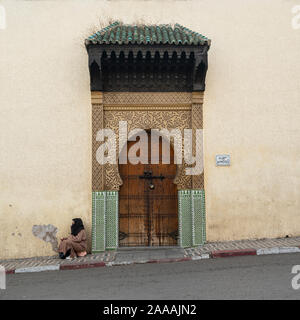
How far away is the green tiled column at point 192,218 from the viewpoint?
22.5ft

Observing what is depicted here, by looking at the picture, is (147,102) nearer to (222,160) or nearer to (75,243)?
(222,160)

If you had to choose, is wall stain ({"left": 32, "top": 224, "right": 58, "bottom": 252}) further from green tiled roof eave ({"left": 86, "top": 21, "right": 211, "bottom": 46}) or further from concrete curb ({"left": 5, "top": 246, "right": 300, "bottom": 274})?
green tiled roof eave ({"left": 86, "top": 21, "right": 211, "bottom": 46})

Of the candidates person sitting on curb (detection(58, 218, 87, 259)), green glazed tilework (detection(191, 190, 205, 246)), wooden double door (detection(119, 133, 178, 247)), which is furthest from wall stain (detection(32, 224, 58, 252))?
green glazed tilework (detection(191, 190, 205, 246))

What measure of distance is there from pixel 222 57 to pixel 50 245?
17.2 feet

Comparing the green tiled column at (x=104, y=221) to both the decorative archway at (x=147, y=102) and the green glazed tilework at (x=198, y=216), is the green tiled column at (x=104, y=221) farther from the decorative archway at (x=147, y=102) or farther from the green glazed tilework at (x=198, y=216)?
the green glazed tilework at (x=198, y=216)

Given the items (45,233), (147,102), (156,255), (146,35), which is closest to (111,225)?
(156,255)

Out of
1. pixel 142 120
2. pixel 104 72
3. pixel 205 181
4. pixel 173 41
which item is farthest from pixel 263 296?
pixel 104 72

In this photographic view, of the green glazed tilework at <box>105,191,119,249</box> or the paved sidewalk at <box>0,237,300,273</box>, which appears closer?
the paved sidewalk at <box>0,237,300,273</box>

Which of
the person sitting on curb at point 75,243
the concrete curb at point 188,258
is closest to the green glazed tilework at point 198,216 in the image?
the concrete curb at point 188,258

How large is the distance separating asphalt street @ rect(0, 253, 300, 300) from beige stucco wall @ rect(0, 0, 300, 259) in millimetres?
1303

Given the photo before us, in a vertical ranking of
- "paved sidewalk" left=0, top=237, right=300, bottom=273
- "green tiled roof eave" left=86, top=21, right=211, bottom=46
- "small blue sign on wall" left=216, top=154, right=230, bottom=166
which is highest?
"green tiled roof eave" left=86, top=21, right=211, bottom=46

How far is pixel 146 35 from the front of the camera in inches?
261

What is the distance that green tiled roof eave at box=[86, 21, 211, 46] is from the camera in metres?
6.34

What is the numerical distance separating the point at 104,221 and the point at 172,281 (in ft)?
7.58
